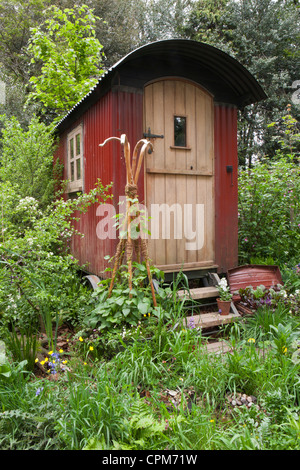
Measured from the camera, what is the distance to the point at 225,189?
5051 millimetres

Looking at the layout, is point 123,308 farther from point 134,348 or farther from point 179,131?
point 179,131

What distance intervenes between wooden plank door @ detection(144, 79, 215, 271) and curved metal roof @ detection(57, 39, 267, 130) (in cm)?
14

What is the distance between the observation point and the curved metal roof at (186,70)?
4.14 m

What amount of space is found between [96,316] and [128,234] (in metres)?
0.89

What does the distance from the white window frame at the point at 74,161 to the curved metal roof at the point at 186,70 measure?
0.66m

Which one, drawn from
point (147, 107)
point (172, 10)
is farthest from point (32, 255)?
point (172, 10)

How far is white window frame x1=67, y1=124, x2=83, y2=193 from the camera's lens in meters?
5.62

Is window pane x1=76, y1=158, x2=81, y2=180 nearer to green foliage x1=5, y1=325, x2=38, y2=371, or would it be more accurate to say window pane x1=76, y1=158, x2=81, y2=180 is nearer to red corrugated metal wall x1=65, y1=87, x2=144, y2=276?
red corrugated metal wall x1=65, y1=87, x2=144, y2=276

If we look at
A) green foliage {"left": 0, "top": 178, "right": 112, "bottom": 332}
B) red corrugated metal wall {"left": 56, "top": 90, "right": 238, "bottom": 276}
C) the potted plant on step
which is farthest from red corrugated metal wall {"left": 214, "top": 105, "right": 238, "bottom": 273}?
green foliage {"left": 0, "top": 178, "right": 112, "bottom": 332}

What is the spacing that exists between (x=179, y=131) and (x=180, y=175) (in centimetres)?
59

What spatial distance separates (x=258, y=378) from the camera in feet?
8.85

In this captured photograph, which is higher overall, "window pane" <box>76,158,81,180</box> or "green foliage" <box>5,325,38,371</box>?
"window pane" <box>76,158,81,180</box>

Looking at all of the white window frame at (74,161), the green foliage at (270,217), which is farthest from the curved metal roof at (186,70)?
the green foliage at (270,217)
